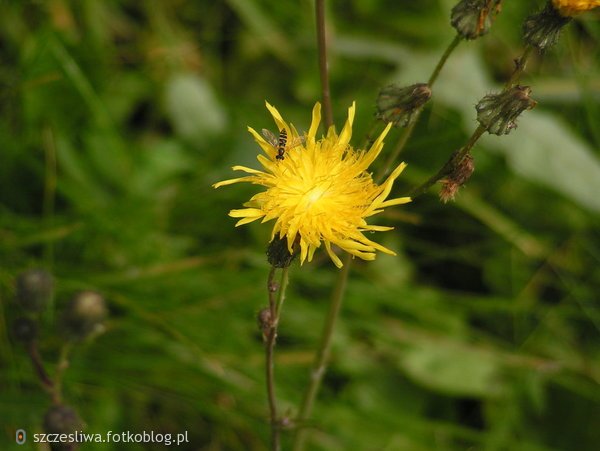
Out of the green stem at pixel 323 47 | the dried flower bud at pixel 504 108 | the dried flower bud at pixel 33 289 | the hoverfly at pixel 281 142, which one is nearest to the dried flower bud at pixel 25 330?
the dried flower bud at pixel 33 289

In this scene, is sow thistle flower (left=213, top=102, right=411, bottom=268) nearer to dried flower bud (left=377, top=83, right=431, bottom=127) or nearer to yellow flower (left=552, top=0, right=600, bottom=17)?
dried flower bud (left=377, top=83, right=431, bottom=127)

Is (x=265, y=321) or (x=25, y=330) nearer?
(x=265, y=321)

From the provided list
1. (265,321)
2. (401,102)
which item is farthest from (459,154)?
(265,321)

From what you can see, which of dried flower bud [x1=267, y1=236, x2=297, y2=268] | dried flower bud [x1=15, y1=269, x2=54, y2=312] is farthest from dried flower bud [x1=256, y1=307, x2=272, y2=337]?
dried flower bud [x1=15, y1=269, x2=54, y2=312]

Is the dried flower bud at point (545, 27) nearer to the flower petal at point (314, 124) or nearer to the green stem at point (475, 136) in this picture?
the green stem at point (475, 136)

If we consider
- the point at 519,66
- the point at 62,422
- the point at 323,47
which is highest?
the point at 323,47

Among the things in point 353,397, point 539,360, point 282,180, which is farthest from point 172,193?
point 539,360

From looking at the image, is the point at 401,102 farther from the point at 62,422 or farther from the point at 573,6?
the point at 62,422
